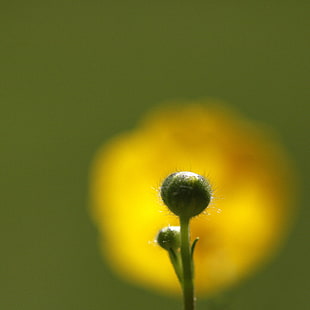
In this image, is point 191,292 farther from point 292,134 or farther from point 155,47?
point 155,47

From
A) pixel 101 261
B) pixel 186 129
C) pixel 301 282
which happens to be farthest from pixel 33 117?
pixel 186 129

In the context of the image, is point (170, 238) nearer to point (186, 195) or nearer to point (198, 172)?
point (186, 195)

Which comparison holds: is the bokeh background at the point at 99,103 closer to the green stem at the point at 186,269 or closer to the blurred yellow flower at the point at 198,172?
the blurred yellow flower at the point at 198,172

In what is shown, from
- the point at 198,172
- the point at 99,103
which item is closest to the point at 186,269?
the point at 198,172

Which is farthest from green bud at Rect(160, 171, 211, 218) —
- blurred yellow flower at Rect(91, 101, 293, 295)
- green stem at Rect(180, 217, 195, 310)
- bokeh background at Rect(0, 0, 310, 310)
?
bokeh background at Rect(0, 0, 310, 310)

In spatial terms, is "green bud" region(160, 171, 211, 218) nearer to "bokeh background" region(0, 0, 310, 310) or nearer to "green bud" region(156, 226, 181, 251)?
"green bud" region(156, 226, 181, 251)

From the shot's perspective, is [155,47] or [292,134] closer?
[292,134]

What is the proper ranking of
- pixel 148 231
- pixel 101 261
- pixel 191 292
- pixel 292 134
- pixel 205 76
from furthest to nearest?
pixel 205 76, pixel 292 134, pixel 101 261, pixel 148 231, pixel 191 292
